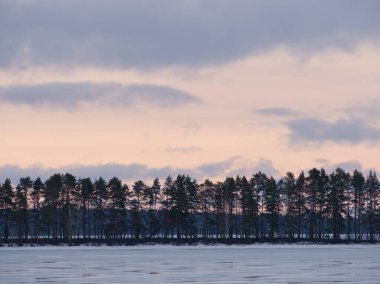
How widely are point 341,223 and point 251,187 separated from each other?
18.9 m

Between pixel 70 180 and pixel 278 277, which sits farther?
pixel 70 180

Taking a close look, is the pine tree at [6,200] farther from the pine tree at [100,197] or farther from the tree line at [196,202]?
the pine tree at [100,197]

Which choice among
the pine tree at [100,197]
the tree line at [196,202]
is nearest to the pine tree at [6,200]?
the tree line at [196,202]

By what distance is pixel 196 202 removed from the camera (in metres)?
143

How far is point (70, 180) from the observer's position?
13862cm

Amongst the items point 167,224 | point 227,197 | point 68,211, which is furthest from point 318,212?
point 68,211

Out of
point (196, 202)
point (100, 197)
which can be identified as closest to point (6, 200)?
point (100, 197)

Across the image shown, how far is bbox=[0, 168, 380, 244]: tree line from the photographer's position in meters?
136

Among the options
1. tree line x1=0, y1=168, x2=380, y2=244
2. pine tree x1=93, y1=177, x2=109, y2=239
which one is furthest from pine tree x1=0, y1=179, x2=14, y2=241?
pine tree x1=93, y1=177, x2=109, y2=239

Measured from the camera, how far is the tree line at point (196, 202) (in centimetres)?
13625

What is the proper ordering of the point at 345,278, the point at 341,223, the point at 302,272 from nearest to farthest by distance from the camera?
the point at 345,278 → the point at 302,272 → the point at 341,223

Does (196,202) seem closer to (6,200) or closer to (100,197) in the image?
(100,197)

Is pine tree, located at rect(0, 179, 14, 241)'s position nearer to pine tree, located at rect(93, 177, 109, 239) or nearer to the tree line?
the tree line

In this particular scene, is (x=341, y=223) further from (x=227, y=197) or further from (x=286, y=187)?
(x=227, y=197)
